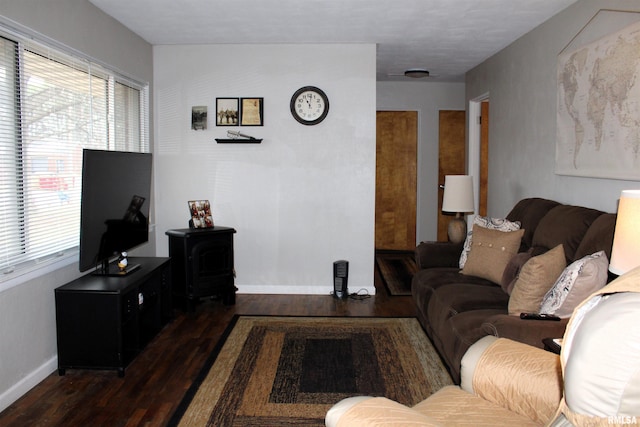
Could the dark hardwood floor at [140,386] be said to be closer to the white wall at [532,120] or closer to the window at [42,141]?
the window at [42,141]

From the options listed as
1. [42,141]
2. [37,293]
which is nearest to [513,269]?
→ [37,293]

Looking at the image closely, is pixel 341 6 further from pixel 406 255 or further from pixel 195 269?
pixel 406 255

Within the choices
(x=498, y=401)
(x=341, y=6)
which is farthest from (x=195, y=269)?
(x=498, y=401)

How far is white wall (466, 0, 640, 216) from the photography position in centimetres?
387

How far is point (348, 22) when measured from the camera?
15.1 feet

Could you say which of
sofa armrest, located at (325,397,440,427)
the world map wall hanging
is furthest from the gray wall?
the world map wall hanging

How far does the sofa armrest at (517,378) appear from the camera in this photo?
6.30ft

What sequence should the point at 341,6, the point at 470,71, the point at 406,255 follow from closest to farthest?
the point at 341,6 → the point at 470,71 → the point at 406,255

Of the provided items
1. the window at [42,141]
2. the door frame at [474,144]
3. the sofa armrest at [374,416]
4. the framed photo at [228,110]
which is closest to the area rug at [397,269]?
the door frame at [474,144]

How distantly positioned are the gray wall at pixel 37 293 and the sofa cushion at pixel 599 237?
314 centimetres

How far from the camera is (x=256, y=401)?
312 centimetres

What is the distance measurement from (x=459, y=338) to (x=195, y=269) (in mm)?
2637

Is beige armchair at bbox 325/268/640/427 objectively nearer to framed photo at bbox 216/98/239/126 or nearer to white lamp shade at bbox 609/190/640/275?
white lamp shade at bbox 609/190/640/275

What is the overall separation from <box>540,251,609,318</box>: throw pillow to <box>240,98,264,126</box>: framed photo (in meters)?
3.46
